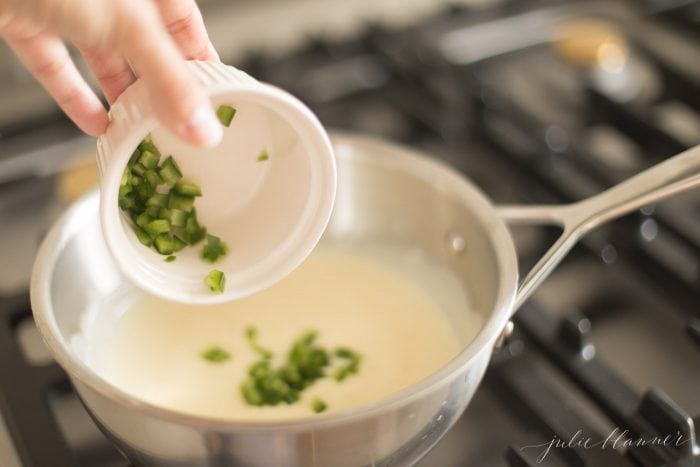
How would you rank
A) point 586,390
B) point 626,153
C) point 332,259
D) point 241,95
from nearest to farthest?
point 241,95 → point 586,390 → point 332,259 → point 626,153

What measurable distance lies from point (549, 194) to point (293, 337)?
0.86 ft

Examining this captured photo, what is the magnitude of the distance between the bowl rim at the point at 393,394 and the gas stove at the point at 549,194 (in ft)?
0.25

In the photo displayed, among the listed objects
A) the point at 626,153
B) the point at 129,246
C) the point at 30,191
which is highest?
the point at 129,246

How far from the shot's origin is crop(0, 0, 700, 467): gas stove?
58cm

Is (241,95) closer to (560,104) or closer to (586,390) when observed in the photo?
(586,390)

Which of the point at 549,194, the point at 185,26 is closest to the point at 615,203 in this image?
the point at 549,194

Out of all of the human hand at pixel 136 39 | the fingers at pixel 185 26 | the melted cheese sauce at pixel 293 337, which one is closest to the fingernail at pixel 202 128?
the human hand at pixel 136 39

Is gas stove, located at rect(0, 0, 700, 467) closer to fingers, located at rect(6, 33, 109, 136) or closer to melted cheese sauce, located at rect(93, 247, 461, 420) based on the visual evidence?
melted cheese sauce, located at rect(93, 247, 461, 420)

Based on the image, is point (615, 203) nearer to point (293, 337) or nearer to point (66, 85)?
point (293, 337)

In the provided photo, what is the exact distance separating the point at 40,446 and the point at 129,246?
0.14 m

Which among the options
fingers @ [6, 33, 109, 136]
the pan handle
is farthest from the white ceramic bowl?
the pan handle

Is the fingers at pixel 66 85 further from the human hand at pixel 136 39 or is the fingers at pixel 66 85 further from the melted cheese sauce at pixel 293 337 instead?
the melted cheese sauce at pixel 293 337

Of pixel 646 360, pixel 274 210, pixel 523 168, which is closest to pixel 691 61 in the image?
pixel 523 168

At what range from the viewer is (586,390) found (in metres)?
0.59
